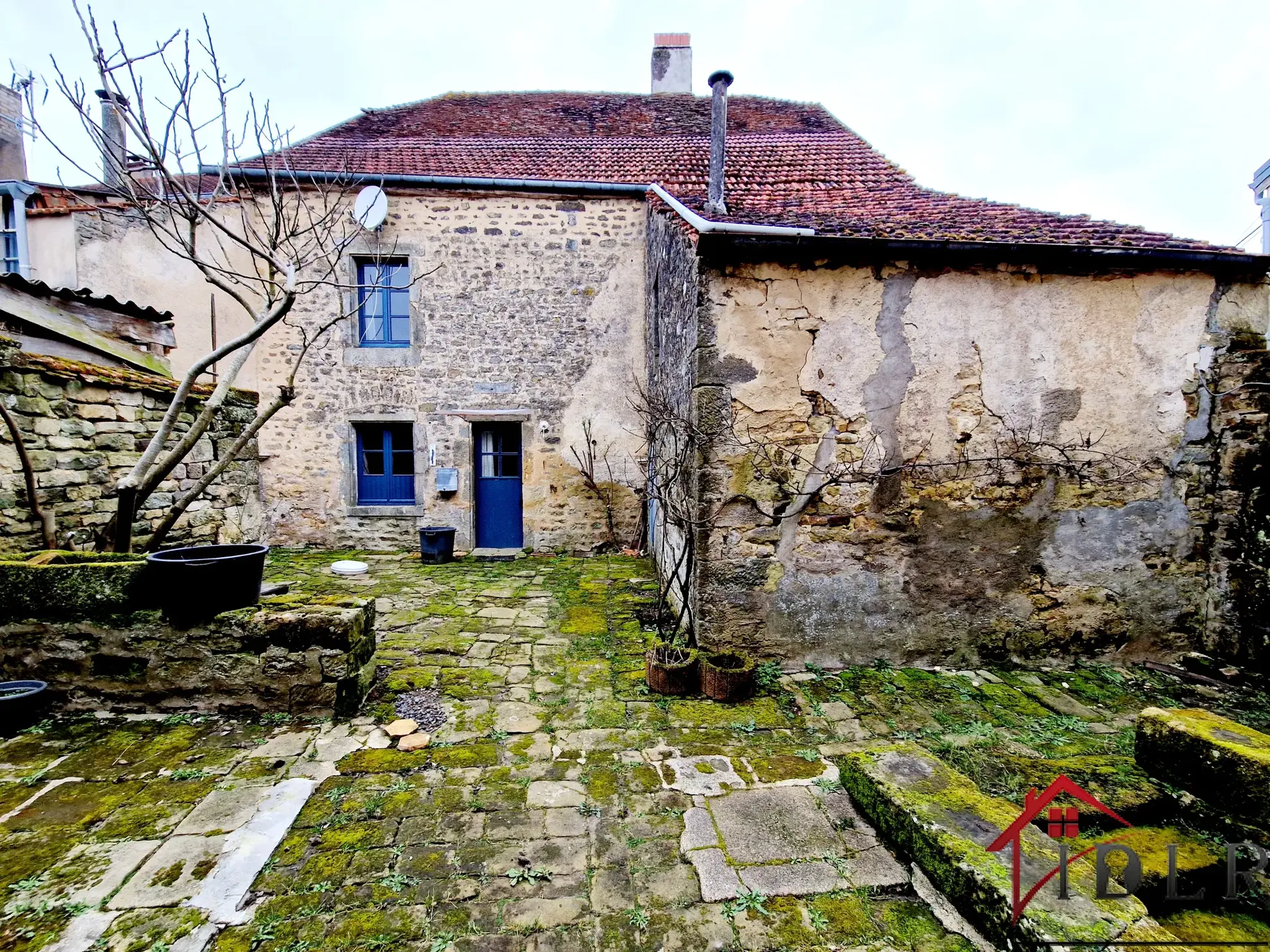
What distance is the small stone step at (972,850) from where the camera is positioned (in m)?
1.73

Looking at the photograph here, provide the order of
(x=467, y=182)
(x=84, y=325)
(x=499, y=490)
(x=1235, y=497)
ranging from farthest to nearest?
(x=499, y=490), (x=467, y=182), (x=84, y=325), (x=1235, y=497)

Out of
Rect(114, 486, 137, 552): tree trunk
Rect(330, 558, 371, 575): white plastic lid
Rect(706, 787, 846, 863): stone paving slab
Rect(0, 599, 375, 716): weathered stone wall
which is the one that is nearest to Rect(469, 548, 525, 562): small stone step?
Rect(330, 558, 371, 575): white plastic lid

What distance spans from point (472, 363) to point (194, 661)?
18.8 feet

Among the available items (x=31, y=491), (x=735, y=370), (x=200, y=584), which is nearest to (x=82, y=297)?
(x=31, y=491)

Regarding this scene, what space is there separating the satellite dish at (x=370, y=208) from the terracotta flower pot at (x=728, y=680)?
7.61m

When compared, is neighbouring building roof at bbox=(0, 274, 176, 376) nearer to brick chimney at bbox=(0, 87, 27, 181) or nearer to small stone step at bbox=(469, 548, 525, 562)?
small stone step at bbox=(469, 548, 525, 562)

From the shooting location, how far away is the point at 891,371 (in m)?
4.12

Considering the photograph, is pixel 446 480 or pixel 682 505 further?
pixel 446 480

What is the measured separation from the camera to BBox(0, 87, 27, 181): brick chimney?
33.8 ft

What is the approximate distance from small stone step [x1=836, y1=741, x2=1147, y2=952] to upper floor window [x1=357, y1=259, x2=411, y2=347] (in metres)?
Answer: 8.08

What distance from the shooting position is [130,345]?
18.3 ft

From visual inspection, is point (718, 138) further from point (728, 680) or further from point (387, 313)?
point (387, 313)

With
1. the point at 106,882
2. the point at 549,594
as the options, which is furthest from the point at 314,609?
the point at 549,594

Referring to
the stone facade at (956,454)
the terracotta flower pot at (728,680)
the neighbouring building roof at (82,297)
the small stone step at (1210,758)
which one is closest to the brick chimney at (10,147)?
the neighbouring building roof at (82,297)
